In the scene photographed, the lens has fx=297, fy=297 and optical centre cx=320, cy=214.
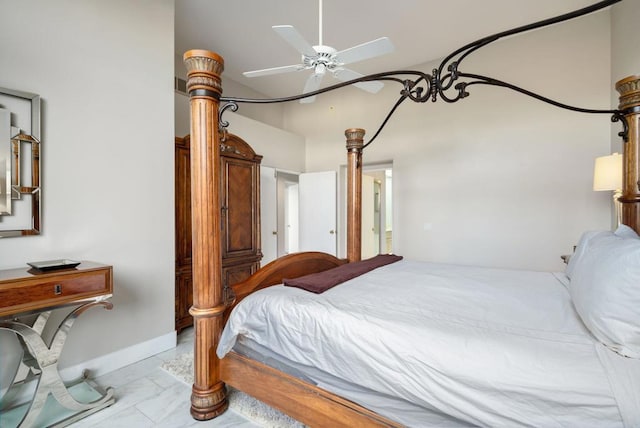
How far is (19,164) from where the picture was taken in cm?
188

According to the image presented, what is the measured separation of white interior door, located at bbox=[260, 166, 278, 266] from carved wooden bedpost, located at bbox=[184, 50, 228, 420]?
2775mm

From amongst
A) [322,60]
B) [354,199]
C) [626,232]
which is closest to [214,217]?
[322,60]

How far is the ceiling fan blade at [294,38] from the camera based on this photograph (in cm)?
180

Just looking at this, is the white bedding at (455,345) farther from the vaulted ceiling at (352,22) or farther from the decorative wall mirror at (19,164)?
the vaulted ceiling at (352,22)

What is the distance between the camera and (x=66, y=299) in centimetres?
175

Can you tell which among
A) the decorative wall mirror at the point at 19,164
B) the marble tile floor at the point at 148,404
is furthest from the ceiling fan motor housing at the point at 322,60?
the marble tile floor at the point at 148,404

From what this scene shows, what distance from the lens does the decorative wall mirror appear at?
1835mm

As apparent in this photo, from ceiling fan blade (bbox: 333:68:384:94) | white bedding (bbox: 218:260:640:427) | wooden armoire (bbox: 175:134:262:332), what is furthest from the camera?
wooden armoire (bbox: 175:134:262:332)

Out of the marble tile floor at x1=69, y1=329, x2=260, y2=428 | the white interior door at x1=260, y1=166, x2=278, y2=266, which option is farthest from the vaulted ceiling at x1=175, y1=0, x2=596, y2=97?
the marble tile floor at x1=69, y1=329, x2=260, y2=428

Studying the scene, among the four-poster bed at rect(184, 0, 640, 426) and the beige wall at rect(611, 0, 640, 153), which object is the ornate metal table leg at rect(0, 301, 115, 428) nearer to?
the four-poster bed at rect(184, 0, 640, 426)

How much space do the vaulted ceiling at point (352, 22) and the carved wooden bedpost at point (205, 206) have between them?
6.09 ft

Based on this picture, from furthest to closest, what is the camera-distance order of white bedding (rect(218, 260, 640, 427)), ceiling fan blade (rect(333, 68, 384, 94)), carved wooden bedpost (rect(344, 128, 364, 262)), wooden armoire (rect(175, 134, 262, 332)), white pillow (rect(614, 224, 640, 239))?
wooden armoire (rect(175, 134, 262, 332))
carved wooden bedpost (rect(344, 128, 364, 262))
ceiling fan blade (rect(333, 68, 384, 94))
white pillow (rect(614, 224, 640, 239))
white bedding (rect(218, 260, 640, 427))

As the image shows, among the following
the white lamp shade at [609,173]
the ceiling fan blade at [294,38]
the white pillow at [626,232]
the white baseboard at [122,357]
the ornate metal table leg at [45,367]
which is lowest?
the white baseboard at [122,357]

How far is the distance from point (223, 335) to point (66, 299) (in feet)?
3.19
